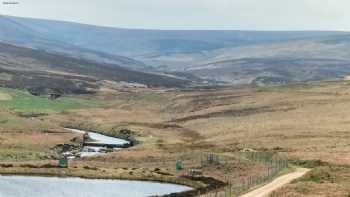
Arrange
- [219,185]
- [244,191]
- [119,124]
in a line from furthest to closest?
[119,124] < [219,185] < [244,191]

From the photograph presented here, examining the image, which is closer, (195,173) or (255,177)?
(255,177)

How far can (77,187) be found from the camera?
79.4 meters

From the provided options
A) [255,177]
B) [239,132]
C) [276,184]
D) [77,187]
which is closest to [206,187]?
[255,177]

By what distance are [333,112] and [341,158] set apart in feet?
201

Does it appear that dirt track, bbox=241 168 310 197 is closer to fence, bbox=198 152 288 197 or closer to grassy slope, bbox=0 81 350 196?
fence, bbox=198 152 288 197

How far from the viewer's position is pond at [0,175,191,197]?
245 feet

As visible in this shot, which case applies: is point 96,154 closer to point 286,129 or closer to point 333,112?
point 286,129

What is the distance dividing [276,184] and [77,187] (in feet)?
71.9

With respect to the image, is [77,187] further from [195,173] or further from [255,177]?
[255,177]

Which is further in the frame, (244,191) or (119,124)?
(119,124)

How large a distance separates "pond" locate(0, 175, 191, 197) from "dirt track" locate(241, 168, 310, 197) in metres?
10.1

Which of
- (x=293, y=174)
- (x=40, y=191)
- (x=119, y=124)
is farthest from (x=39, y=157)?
(x=119, y=124)

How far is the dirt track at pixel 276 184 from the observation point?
228 ft

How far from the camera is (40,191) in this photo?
247 ft
